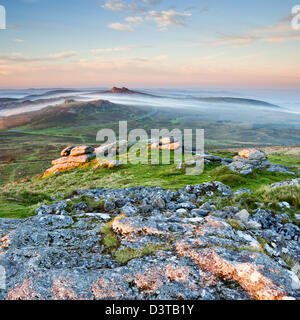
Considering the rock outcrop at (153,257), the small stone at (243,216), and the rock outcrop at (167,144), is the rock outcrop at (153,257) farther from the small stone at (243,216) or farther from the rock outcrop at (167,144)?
the rock outcrop at (167,144)

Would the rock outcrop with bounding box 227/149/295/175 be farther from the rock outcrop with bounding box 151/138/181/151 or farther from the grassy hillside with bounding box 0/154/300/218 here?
the rock outcrop with bounding box 151/138/181/151

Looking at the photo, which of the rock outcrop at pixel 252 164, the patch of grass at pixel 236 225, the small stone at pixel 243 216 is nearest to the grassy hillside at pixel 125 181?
the rock outcrop at pixel 252 164

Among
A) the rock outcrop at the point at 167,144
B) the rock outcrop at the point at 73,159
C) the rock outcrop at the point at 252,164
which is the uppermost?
the rock outcrop at the point at 167,144

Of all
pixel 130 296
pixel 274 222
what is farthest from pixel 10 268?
pixel 274 222

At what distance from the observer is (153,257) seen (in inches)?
300

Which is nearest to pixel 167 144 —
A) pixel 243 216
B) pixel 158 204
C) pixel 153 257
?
pixel 158 204

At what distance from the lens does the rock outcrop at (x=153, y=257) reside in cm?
614

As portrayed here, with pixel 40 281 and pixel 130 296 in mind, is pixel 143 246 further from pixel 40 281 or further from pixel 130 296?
pixel 40 281

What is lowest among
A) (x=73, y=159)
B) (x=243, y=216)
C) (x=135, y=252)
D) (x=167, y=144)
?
(x=73, y=159)

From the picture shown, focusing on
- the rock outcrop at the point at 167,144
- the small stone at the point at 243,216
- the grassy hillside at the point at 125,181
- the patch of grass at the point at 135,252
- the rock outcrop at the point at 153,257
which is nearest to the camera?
the rock outcrop at the point at 153,257

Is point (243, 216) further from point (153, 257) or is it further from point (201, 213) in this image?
point (153, 257)

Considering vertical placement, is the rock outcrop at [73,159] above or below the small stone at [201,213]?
below

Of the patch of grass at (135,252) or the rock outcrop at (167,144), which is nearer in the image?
the patch of grass at (135,252)

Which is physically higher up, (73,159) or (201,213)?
(201,213)
